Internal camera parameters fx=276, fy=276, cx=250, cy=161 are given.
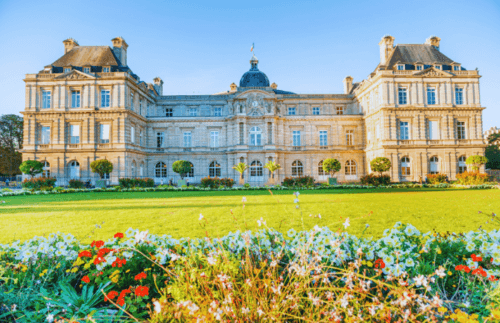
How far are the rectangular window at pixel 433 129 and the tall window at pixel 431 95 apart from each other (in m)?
2.18

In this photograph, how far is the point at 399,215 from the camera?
8.49 m

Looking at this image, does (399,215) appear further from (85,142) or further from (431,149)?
(85,142)

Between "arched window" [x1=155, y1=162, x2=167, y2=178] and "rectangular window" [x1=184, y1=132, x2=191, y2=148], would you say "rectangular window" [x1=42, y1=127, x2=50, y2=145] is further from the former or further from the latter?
"rectangular window" [x1=184, y1=132, x2=191, y2=148]

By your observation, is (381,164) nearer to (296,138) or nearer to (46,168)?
(296,138)

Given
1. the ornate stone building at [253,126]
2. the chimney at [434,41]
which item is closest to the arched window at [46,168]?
the ornate stone building at [253,126]

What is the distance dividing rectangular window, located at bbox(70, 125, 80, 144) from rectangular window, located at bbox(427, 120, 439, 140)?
1501 inches

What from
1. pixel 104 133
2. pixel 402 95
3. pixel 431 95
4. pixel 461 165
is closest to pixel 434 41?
pixel 431 95

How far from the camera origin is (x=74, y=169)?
29.5 m

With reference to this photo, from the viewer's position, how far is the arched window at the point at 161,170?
3394 centimetres

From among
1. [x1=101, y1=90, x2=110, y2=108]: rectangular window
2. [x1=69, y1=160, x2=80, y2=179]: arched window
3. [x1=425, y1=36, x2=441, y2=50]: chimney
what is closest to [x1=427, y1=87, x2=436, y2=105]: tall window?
[x1=425, y1=36, x2=441, y2=50]: chimney

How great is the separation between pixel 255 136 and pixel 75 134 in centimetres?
1975

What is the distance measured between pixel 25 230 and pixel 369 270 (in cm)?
786

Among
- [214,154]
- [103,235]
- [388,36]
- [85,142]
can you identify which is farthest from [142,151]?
[388,36]

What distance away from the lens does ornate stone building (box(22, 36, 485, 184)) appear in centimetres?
2922
